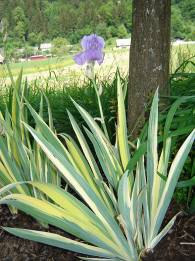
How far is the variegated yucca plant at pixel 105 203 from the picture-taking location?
136 cm

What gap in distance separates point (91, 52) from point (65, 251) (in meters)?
0.76

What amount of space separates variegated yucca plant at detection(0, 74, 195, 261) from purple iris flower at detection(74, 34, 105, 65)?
0.35 meters

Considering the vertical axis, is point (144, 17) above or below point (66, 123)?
above

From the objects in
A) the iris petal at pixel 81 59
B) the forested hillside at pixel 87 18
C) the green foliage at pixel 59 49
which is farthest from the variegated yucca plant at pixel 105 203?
the forested hillside at pixel 87 18

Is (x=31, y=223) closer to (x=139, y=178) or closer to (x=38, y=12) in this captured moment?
(x=139, y=178)

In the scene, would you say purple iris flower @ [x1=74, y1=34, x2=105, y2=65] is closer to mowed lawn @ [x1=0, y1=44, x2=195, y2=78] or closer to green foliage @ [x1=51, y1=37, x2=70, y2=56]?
mowed lawn @ [x1=0, y1=44, x2=195, y2=78]

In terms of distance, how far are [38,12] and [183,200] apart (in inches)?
311

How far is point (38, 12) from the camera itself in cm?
905

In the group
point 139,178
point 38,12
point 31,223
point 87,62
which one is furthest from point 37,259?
point 38,12

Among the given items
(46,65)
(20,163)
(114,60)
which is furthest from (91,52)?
(46,65)

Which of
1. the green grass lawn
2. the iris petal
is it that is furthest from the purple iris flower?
the green grass lawn

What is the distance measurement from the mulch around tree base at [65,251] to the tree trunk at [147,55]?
0.51 meters

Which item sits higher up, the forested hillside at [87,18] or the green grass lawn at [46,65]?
the forested hillside at [87,18]

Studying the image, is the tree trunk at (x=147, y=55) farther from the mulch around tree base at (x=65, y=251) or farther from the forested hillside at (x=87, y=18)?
the forested hillside at (x=87, y=18)
